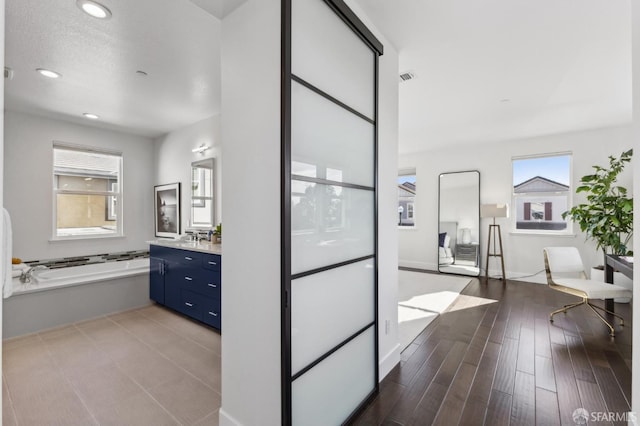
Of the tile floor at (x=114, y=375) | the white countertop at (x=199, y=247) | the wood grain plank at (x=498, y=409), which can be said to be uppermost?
the white countertop at (x=199, y=247)

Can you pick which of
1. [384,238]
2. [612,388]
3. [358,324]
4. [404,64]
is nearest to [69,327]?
[358,324]

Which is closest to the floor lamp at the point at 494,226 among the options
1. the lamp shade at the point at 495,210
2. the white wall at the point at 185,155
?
the lamp shade at the point at 495,210

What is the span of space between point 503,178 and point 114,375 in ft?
20.3

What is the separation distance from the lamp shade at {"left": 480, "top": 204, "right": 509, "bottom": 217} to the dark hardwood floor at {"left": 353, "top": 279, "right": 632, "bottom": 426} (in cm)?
189

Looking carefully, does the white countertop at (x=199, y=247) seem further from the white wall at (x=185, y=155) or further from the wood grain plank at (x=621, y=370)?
the wood grain plank at (x=621, y=370)

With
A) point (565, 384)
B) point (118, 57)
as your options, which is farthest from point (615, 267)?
point (118, 57)

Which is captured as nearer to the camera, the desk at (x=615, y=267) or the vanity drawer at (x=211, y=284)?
the desk at (x=615, y=267)

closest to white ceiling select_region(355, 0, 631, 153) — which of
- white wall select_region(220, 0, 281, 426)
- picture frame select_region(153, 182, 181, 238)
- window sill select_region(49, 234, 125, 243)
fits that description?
white wall select_region(220, 0, 281, 426)

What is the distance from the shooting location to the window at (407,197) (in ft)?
21.9

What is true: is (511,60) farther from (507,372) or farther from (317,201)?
(507,372)

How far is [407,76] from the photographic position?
3012mm

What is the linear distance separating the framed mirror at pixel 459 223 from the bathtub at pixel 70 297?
5.24 m

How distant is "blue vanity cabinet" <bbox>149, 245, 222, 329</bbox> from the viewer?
3.17 m

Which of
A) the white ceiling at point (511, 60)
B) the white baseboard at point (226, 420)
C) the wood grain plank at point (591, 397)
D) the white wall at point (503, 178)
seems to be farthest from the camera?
the white wall at point (503, 178)
